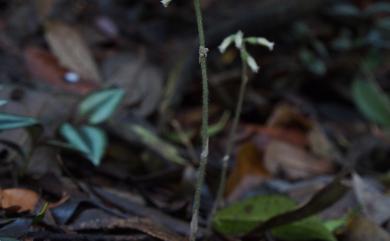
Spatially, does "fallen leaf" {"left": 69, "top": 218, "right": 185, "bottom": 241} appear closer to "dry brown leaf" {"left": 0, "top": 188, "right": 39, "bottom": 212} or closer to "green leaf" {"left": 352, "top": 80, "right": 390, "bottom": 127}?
"dry brown leaf" {"left": 0, "top": 188, "right": 39, "bottom": 212}

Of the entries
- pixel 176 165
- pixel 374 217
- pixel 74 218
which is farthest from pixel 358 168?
pixel 74 218

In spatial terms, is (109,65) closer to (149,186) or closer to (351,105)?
(149,186)

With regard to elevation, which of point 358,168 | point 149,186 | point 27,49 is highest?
point 358,168

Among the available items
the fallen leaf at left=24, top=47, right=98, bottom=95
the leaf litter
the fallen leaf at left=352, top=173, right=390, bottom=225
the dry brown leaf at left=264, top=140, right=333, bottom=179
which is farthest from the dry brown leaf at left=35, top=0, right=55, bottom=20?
the fallen leaf at left=352, top=173, right=390, bottom=225

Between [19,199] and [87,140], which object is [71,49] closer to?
[87,140]

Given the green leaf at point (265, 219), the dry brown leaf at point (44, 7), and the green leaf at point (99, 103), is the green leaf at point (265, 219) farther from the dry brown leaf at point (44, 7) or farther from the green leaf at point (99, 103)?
the dry brown leaf at point (44, 7)

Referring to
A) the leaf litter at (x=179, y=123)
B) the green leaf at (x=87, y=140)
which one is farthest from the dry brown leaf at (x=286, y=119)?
the green leaf at (x=87, y=140)
